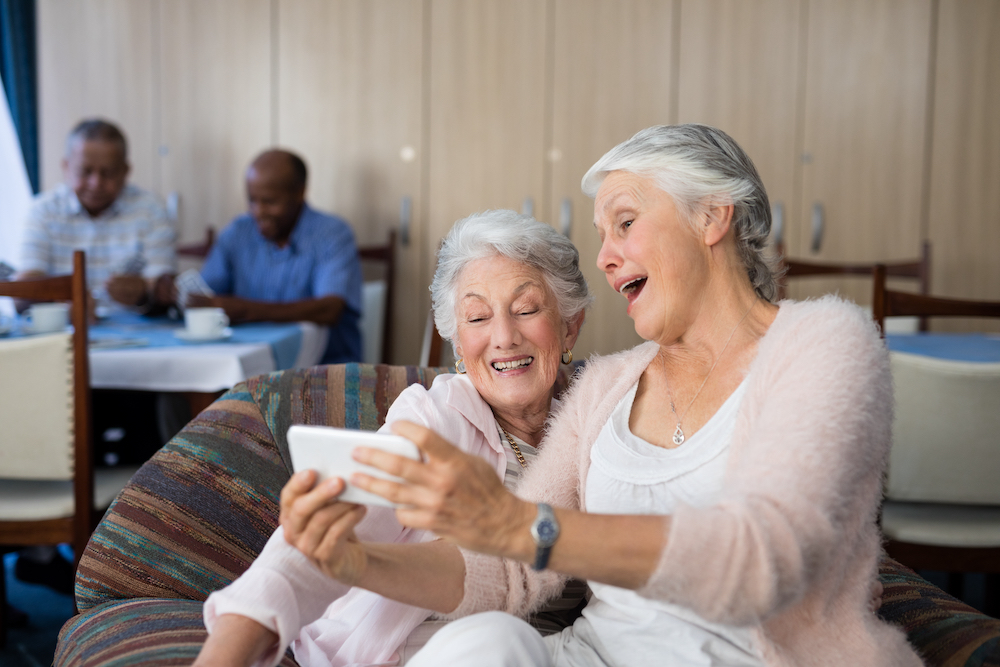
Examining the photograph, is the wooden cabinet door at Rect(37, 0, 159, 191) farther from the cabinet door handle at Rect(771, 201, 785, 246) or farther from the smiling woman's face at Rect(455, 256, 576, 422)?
the smiling woman's face at Rect(455, 256, 576, 422)

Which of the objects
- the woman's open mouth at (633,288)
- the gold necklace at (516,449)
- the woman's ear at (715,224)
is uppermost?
the woman's ear at (715,224)

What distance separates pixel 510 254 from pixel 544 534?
0.62 m

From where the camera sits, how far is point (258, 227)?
11.0 feet

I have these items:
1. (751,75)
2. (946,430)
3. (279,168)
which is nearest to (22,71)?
(279,168)

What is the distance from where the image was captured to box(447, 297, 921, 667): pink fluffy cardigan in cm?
76

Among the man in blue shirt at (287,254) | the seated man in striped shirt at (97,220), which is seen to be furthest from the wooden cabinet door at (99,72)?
the man in blue shirt at (287,254)

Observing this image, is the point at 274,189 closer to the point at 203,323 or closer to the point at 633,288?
the point at 203,323

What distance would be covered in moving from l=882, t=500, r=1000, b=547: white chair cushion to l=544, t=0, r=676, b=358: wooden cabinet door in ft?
6.85

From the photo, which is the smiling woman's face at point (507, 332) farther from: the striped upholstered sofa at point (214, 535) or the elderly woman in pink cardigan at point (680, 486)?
the striped upholstered sofa at point (214, 535)

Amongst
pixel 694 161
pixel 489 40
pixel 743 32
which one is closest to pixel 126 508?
pixel 694 161

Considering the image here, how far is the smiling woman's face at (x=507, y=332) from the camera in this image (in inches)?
51.2

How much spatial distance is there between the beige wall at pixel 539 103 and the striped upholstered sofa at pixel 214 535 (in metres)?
2.67

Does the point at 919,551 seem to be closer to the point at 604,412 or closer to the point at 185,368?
the point at 604,412

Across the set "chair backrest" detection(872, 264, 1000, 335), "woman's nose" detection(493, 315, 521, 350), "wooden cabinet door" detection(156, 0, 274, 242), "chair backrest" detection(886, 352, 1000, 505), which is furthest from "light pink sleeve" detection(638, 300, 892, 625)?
"wooden cabinet door" detection(156, 0, 274, 242)
